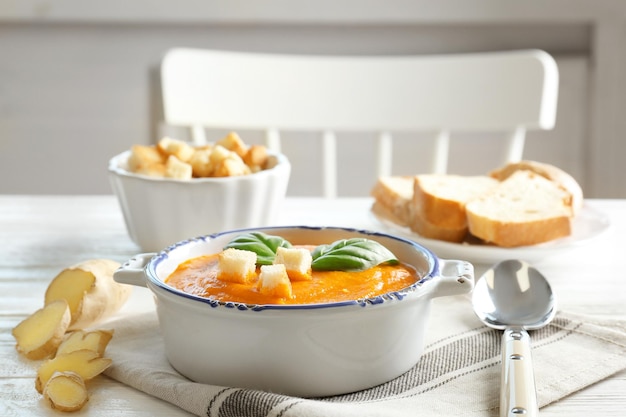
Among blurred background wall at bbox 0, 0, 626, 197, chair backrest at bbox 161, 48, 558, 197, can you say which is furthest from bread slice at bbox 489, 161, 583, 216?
blurred background wall at bbox 0, 0, 626, 197

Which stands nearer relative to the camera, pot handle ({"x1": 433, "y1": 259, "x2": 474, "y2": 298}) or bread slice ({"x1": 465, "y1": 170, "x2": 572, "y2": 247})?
pot handle ({"x1": 433, "y1": 259, "x2": 474, "y2": 298})

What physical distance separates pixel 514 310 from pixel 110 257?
0.66 m

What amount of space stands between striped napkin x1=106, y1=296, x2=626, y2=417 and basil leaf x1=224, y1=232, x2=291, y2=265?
0.49 feet

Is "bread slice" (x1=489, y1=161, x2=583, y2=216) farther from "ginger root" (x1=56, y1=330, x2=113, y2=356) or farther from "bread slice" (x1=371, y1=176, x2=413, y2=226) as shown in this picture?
"ginger root" (x1=56, y1=330, x2=113, y2=356)

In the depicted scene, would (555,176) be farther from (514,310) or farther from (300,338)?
(300,338)

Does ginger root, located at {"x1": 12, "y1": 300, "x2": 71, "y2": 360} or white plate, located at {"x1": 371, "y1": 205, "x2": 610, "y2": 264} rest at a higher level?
ginger root, located at {"x1": 12, "y1": 300, "x2": 71, "y2": 360}

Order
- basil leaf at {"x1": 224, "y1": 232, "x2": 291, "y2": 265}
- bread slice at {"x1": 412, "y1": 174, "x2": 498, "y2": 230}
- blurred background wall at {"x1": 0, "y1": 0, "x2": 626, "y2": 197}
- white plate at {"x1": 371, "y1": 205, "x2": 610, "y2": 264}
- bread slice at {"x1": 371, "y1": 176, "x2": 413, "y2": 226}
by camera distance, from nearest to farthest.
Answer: basil leaf at {"x1": 224, "y1": 232, "x2": 291, "y2": 265}
white plate at {"x1": 371, "y1": 205, "x2": 610, "y2": 264}
bread slice at {"x1": 412, "y1": 174, "x2": 498, "y2": 230}
bread slice at {"x1": 371, "y1": 176, "x2": 413, "y2": 226}
blurred background wall at {"x1": 0, "y1": 0, "x2": 626, "y2": 197}

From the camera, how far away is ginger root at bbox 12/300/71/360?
996 mm

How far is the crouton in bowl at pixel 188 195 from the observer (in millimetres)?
1378

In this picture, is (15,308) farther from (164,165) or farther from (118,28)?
(118,28)

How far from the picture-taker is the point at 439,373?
0.94 metres

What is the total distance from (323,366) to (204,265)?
0.24 meters

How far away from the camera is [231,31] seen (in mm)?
3039

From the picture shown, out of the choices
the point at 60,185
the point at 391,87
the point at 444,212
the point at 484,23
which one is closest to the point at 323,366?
the point at 444,212
